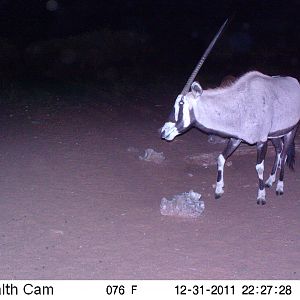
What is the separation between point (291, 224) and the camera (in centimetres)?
801

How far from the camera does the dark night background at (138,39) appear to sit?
22.6 meters

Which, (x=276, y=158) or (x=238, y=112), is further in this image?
(x=276, y=158)

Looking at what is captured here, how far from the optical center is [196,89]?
27.4ft

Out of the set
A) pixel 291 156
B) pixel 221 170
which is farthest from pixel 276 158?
pixel 221 170

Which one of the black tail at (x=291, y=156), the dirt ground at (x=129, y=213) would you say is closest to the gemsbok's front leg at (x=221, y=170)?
the dirt ground at (x=129, y=213)

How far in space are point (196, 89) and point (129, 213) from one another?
2.04m

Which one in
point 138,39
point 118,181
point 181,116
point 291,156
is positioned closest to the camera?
point 181,116

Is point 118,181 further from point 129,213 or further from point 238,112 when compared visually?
point 238,112

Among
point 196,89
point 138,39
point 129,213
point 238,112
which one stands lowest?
point 138,39

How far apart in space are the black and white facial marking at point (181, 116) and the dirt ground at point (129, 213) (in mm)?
1155

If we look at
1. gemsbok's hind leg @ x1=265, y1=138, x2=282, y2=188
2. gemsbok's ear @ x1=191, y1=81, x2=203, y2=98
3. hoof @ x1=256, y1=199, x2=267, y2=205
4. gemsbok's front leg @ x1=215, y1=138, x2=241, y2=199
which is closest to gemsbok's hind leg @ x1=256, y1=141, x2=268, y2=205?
hoof @ x1=256, y1=199, x2=267, y2=205

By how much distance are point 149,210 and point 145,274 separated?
213 cm

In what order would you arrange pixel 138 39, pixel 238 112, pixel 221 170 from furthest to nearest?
pixel 138 39
pixel 221 170
pixel 238 112

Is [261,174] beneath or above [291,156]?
above
